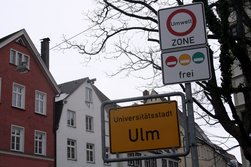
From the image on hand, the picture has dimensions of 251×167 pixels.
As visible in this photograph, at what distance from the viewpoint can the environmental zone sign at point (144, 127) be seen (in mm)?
4617

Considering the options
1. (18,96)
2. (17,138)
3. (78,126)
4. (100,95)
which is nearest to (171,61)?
(17,138)

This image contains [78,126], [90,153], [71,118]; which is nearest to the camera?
[71,118]

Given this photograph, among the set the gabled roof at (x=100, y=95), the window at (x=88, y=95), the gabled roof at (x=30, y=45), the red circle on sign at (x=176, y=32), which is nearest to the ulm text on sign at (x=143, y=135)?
the red circle on sign at (x=176, y=32)

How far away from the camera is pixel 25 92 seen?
1398 inches

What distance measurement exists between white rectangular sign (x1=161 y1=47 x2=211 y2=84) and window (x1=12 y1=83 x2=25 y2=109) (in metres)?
30.8

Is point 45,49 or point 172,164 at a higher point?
point 45,49

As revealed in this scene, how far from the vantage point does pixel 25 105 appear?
116 ft


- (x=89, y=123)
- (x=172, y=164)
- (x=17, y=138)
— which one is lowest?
(x=172, y=164)

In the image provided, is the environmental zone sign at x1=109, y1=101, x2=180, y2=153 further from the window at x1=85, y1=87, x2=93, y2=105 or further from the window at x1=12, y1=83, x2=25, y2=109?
the window at x1=85, y1=87, x2=93, y2=105

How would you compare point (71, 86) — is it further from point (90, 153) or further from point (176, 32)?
point (176, 32)

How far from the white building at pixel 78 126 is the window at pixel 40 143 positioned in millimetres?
1384

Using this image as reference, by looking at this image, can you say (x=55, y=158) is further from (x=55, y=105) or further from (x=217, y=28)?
(x=217, y=28)

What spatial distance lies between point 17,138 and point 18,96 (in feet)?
9.99

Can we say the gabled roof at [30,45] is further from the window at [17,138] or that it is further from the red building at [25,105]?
the window at [17,138]
